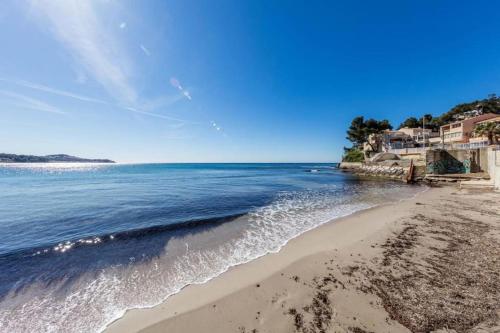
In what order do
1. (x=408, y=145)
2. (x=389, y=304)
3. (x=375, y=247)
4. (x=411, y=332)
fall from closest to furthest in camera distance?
(x=411, y=332) → (x=389, y=304) → (x=375, y=247) → (x=408, y=145)

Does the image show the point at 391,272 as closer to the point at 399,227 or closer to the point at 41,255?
the point at 399,227

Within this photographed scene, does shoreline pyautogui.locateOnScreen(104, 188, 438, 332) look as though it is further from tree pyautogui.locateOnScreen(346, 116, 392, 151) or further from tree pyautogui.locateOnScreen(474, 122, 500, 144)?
tree pyautogui.locateOnScreen(346, 116, 392, 151)

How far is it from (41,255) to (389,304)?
410 inches

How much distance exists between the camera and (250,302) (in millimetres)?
4176

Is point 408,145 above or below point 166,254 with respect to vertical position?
above

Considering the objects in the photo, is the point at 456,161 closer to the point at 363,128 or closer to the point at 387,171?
the point at 387,171

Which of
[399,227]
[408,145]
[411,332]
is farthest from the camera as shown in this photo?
[408,145]

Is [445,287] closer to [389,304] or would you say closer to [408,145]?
[389,304]

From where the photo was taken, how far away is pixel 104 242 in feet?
25.6

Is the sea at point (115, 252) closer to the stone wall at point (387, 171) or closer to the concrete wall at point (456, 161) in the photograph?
the concrete wall at point (456, 161)

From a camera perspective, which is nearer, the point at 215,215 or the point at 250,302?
the point at 250,302

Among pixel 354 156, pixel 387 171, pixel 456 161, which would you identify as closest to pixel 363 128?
pixel 354 156

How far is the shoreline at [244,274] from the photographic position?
3.89m

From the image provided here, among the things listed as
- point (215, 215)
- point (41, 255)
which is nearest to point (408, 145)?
point (215, 215)
